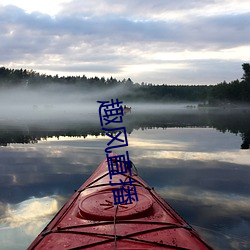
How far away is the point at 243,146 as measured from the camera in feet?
60.4

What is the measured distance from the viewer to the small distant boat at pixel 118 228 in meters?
4.36

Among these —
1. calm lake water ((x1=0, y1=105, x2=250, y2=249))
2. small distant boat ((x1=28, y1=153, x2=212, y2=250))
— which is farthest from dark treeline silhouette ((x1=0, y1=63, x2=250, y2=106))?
small distant boat ((x1=28, y1=153, x2=212, y2=250))

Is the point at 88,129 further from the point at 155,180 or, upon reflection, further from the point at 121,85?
the point at 121,85

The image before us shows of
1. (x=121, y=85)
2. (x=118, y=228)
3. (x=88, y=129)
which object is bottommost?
→ (x=88, y=129)

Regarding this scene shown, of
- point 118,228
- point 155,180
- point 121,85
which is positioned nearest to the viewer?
point 118,228

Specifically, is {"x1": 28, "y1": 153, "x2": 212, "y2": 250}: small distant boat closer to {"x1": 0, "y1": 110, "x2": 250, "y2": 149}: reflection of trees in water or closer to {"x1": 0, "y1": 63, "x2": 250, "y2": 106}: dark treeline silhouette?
{"x1": 0, "y1": 110, "x2": 250, "y2": 149}: reflection of trees in water

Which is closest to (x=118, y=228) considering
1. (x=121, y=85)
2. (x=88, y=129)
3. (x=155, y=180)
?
(x=155, y=180)

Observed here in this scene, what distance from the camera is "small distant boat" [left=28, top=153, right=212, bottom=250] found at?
436 cm

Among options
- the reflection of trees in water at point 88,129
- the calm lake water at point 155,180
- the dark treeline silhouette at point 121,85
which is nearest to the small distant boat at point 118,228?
the calm lake water at point 155,180

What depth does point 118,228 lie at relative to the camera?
15.6 feet

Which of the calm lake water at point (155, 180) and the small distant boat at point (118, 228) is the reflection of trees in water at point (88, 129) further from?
the small distant boat at point (118, 228)

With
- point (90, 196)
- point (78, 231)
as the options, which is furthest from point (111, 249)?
point (90, 196)

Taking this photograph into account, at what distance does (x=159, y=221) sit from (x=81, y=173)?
7.56 meters

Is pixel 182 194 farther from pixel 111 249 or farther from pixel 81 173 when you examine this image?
pixel 111 249
